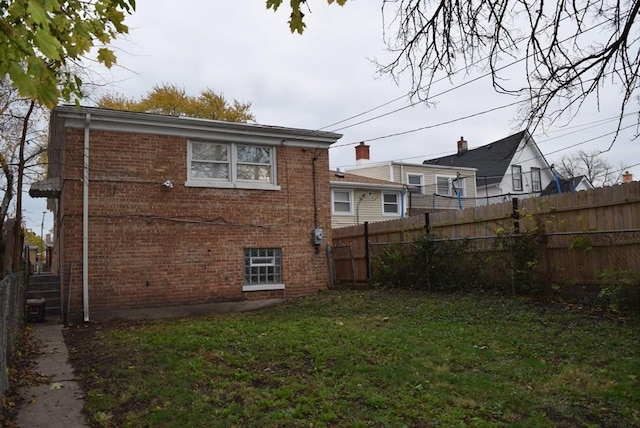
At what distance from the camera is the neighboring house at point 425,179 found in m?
28.0

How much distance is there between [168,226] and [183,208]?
0.57 meters

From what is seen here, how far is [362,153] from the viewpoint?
3188 centimetres

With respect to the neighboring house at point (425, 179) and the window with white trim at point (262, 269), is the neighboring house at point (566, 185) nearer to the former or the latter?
the neighboring house at point (425, 179)

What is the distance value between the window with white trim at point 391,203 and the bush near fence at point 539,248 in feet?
38.9

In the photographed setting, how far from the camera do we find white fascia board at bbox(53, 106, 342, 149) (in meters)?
11.6

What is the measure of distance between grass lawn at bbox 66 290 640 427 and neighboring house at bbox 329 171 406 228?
14631 mm

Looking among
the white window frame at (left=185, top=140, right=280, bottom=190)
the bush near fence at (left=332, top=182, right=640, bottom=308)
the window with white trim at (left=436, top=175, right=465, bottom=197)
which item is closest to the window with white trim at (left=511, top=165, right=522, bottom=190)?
the window with white trim at (left=436, top=175, right=465, bottom=197)

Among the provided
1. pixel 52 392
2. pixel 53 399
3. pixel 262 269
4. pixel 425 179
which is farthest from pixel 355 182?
pixel 53 399

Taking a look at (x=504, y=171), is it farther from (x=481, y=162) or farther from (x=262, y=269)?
(x=262, y=269)

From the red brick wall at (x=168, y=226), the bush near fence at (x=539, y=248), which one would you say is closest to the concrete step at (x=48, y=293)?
the red brick wall at (x=168, y=226)

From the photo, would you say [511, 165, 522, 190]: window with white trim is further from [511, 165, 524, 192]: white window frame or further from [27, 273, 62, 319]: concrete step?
[27, 273, 62, 319]: concrete step

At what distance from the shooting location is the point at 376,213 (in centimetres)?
2566

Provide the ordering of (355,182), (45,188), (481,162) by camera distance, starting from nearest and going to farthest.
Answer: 1. (45,188)
2. (355,182)
3. (481,162)

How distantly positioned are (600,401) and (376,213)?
68.1 feet
